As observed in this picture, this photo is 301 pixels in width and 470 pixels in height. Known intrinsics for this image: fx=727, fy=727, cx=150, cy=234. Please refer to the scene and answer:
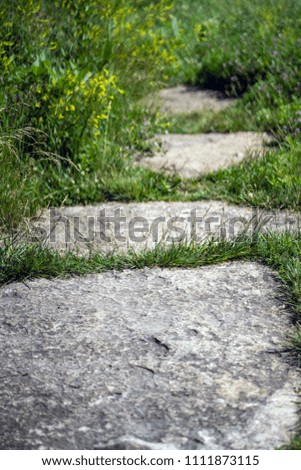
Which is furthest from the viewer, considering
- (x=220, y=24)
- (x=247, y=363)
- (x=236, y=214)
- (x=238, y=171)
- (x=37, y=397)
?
(x=220, y=24)

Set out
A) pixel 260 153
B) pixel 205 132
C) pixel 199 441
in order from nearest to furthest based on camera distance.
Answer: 1. pixel 199 441
2. pixel 260 153
3. pixel 205 132

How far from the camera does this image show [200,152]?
245 inches

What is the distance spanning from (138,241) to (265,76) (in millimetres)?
3625

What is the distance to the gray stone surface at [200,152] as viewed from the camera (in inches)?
230

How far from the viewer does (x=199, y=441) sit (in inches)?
109

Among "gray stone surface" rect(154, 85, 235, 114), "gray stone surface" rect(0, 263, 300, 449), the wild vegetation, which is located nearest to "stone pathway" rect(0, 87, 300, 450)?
"gray stone surface" rect(0, 263, 300, 449)

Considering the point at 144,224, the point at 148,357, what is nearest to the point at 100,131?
the point at 144,224

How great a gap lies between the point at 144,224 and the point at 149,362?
168cm

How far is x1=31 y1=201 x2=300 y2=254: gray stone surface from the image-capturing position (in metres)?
4.48

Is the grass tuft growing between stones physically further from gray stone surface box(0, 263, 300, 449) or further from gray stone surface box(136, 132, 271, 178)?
gray stone surface box(136, 132, 271, 178)

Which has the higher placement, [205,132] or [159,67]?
[159,67]

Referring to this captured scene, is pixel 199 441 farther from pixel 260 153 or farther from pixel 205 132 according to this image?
pixel 205 132

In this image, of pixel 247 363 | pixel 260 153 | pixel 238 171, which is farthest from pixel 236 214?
pixel 247 363

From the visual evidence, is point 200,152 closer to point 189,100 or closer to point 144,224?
point 144,224
